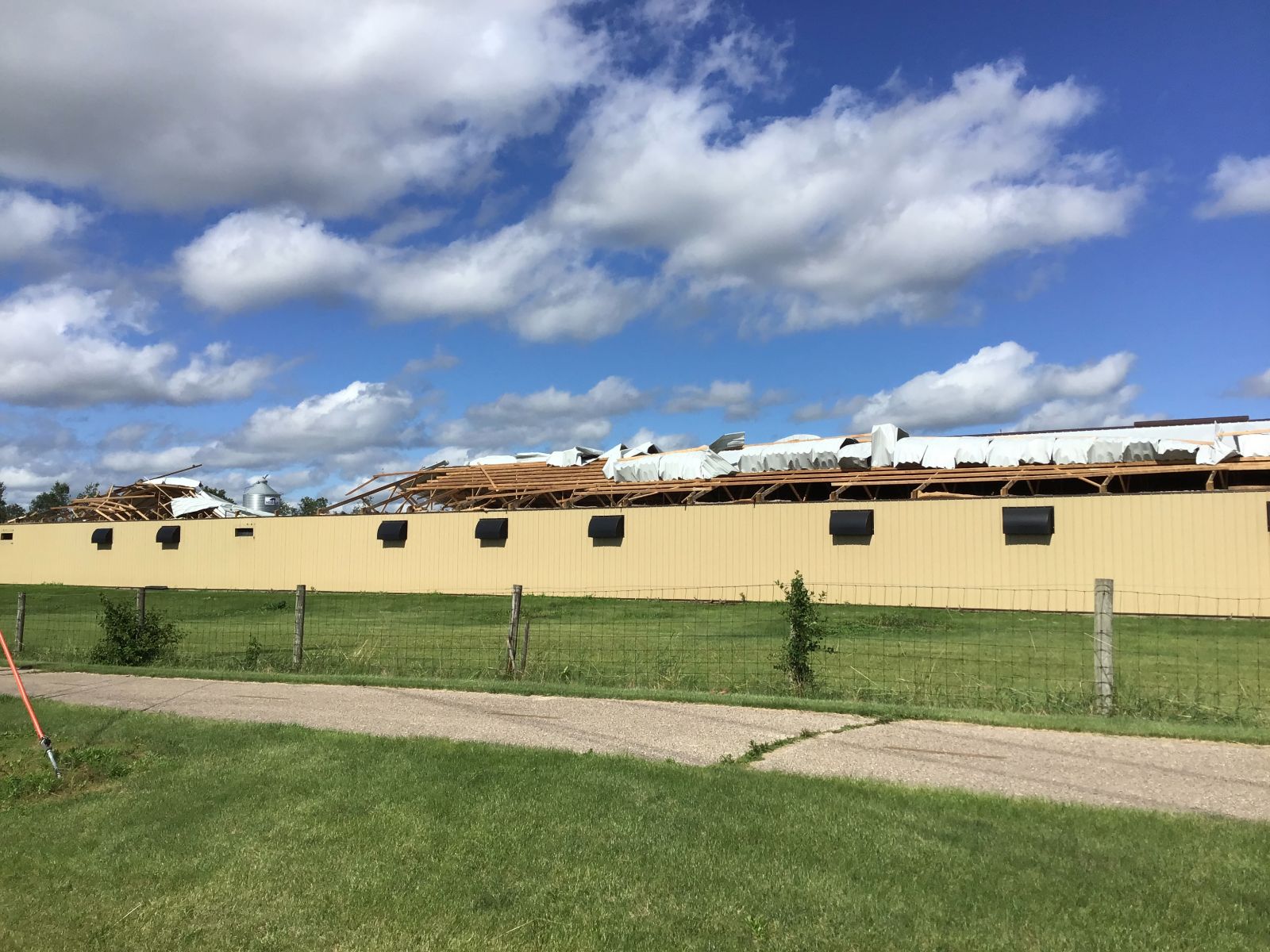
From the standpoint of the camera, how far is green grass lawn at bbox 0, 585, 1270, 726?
395 inches

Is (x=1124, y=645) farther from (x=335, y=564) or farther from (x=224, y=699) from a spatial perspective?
(x=335, y=564)

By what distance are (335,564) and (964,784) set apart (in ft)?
93.8

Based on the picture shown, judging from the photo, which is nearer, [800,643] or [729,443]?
[800,643]

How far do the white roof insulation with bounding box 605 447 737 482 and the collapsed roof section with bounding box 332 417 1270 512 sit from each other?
4cm

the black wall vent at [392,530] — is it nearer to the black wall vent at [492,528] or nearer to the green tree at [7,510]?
the black wall vent at [492,528]

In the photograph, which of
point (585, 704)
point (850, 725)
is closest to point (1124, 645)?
point (850, 725)

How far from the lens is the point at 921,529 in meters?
22.5

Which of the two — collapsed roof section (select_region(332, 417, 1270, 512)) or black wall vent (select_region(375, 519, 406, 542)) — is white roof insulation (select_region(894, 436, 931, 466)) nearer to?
collapsed roof section (select_region(332, 417, 1270, 512))

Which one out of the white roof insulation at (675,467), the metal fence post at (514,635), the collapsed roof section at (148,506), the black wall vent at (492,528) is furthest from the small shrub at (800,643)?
the collapsed roof section at (148,506)

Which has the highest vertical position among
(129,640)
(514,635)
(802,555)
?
(802,555)

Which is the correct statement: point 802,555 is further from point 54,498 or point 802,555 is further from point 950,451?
point 54,498

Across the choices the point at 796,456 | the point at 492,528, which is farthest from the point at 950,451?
the point at 492,528

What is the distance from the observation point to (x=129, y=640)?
13.7 meters

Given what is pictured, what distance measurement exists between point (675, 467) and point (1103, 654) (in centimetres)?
2255
